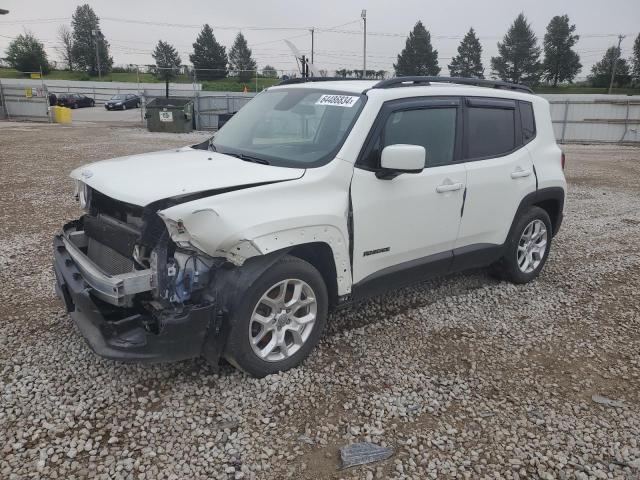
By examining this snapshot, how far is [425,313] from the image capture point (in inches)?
175

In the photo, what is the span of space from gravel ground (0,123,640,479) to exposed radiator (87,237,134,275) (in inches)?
25.6

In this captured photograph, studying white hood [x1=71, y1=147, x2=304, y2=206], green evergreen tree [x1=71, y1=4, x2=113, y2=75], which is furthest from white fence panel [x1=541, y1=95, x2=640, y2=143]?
green evergreen tree [x1=71, y1=4, x2=113, y2=75]

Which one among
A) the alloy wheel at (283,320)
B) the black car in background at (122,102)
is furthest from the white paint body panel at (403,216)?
the black car in background at (122,102)

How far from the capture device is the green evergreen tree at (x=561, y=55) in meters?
82.9

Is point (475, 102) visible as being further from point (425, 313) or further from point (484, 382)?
point (484, 382)

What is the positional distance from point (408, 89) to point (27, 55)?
8688cm

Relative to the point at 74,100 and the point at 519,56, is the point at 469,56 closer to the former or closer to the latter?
the point at 519,56

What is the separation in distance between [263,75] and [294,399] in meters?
75.8

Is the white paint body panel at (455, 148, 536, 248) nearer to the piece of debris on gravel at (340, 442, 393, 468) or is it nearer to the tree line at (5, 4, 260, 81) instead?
the piece of debris on gravel at (340, 442, 393, 468)

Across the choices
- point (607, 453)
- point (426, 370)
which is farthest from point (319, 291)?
point (607, 453)

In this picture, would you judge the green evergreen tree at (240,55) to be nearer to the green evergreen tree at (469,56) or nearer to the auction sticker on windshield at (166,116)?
the green evergreen tree at (469,56)

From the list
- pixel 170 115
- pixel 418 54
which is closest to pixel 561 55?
pixel 418 54

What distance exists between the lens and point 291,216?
312cm

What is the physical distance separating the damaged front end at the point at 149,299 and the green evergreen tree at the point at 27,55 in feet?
269
